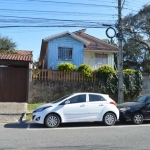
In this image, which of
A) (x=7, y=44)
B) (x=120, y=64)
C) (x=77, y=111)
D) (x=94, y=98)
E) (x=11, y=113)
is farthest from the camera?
(x=7, y=44)

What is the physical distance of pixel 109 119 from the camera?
11164mm

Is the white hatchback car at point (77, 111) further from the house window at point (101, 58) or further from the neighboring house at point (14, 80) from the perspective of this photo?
the house window at point (101, 58)

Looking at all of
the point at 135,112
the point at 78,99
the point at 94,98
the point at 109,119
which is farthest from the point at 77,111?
the point at 135,112

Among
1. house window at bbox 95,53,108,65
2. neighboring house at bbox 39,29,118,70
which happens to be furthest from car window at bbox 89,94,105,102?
house window at bbox 95,53,108,65

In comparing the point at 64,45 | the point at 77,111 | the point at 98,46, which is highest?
the point at 98,46

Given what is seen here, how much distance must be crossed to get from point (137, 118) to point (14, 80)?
9878mm

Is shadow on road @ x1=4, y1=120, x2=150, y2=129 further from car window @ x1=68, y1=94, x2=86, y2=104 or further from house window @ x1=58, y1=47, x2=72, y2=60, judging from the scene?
house window @ x1=58, y1=47, x2=72, y2=60

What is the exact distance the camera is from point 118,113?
1141 centimetres

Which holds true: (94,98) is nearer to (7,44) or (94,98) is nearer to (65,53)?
(65,53)

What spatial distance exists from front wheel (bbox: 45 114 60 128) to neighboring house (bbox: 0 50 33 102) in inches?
308

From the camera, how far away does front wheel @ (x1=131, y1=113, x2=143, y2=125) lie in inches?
458

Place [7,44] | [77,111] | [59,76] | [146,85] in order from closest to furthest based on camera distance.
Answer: [77,111] → [59,76] → [146,85] → [7,44]

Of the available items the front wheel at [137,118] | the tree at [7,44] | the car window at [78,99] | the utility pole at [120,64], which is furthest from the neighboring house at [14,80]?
the tree at [7,44]

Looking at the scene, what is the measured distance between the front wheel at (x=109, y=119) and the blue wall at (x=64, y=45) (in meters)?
13.0
